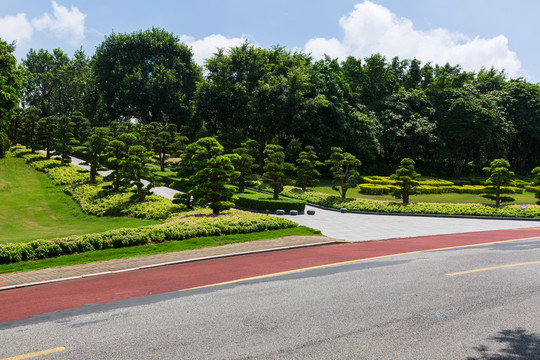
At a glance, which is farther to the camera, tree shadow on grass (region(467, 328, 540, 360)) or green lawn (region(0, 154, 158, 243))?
green lawn (region(0, 154, 158, 243))

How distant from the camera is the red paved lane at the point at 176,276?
8898 mm

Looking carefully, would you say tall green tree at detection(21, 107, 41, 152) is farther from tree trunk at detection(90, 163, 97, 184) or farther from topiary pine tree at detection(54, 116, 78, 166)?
tree trunk at detection(90, 163, 97, 184)

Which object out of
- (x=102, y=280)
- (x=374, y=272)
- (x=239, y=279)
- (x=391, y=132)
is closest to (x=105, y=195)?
(x=102, y=280)

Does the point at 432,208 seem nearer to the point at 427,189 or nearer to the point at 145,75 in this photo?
the point at 427,189

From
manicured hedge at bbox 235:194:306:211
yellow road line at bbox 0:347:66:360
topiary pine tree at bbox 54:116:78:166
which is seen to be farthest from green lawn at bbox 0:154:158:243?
yellow road line at bbox 0:347:66:360

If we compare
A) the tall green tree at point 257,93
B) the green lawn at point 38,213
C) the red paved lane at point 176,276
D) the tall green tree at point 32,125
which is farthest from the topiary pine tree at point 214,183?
the tall green tree at point 32,125

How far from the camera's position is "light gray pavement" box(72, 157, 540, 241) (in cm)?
1998

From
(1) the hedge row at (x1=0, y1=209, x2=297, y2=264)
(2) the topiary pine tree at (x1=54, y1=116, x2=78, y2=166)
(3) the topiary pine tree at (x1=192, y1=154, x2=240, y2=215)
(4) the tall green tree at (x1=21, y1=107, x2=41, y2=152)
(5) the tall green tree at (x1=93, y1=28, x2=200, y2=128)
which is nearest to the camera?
(1) the hedge row at (x1=0, y1=209, x2=297, y2=264)

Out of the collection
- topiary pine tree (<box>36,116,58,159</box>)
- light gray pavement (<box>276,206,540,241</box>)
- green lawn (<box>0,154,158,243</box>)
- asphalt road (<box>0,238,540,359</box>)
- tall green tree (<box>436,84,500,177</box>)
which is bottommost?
green lawn (<box>0,154,158,243</box>)

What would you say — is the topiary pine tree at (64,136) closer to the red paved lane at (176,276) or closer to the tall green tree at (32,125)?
the tall green tree at (32,125)

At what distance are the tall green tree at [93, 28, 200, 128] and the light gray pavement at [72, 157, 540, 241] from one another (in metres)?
44.3

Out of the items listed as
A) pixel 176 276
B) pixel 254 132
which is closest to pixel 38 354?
pixel 176 276

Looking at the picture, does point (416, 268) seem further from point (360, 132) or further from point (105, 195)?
point (360, 132)

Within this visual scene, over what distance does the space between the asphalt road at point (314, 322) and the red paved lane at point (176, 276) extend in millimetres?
824
